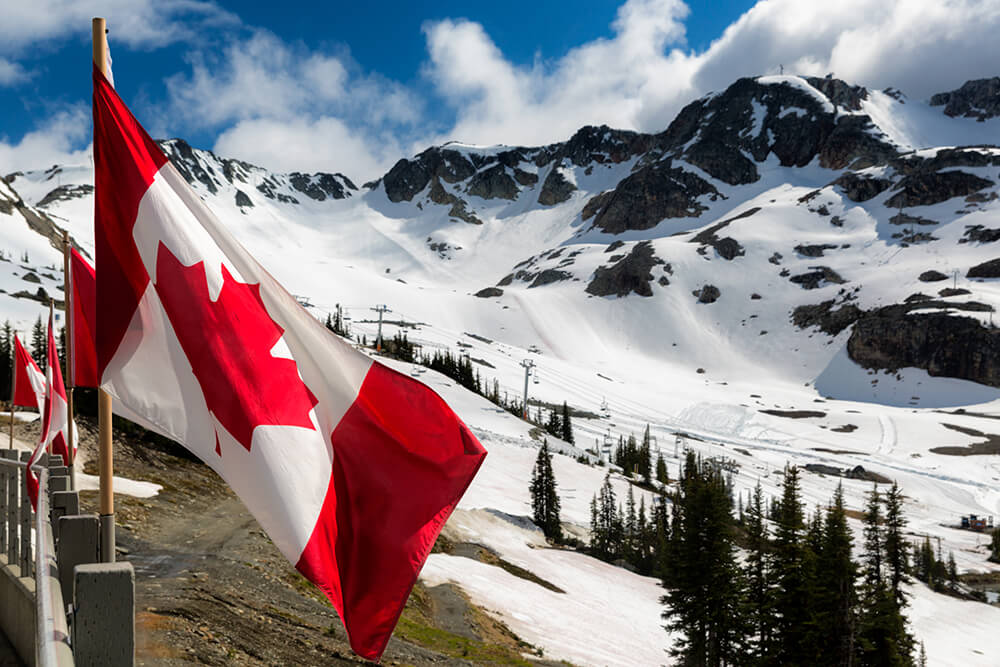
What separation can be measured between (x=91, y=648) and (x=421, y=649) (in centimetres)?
1636

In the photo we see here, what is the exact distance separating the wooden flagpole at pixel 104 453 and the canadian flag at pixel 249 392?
111mm

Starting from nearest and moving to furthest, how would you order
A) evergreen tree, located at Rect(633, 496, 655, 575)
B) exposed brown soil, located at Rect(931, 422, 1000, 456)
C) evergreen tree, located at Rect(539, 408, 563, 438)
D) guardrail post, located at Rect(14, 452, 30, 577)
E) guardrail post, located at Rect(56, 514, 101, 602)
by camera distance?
1. guardrail post, located at Rect(56, 514, 101, 602)
2. guardrail post, located at Rect(14, 452, 30, 577)
3. evergreen tree, located at Rect(633, 496, 655, 575)
4. evergreen tree, located at Rect(539, 408, 563, 438)
5. exposed brown soil, located at Rect(931, 422, 1000, 456)

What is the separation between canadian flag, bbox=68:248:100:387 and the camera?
349 inches

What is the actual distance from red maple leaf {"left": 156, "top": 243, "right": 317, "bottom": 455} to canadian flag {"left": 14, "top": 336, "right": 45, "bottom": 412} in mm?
11570

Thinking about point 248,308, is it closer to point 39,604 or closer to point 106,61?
point 106,61

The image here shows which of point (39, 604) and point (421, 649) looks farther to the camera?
point (421, 649)

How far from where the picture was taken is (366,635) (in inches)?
198

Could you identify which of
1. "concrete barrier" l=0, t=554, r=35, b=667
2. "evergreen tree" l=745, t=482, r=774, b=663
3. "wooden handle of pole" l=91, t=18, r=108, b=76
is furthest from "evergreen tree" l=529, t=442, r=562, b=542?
"wooden handle of pole" l=91, t=18, r=108, b=76

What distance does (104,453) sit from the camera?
186 inches

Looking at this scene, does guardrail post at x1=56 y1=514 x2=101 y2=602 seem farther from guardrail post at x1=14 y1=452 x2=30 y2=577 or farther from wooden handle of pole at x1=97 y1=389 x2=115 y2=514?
guardrail post at x1=14 y1=452 x2=30 y2=577

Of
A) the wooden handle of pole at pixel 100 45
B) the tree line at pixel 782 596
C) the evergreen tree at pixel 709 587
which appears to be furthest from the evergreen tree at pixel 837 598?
the wooden handle of pole at pixel 100 45

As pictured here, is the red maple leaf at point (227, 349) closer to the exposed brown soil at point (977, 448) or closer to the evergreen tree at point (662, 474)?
the evergreen tree at point (662, 474)

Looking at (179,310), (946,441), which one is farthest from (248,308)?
(946,441)

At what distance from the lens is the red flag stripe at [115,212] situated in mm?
5094
